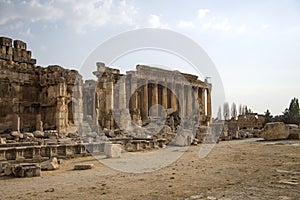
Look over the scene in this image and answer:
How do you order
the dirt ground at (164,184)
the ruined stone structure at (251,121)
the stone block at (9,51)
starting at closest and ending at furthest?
the dirt ground at (164,184) → the stone block at (9,51) → the ruined stone structure at (251,121)

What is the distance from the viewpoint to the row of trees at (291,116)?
5089 centimetres

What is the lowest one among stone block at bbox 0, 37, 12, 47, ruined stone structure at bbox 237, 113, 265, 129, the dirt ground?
the dirt ground

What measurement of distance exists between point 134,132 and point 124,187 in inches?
A: 739

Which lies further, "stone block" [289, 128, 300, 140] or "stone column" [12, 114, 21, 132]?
"stone block" [289, 128, 300, 140]

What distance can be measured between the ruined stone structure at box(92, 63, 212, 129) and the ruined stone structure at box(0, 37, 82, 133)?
4.76m

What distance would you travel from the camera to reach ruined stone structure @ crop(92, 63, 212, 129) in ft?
101

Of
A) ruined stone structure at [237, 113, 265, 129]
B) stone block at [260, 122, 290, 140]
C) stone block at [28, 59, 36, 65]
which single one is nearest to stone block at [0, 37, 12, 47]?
stone block at [28, 59, 36, 65]

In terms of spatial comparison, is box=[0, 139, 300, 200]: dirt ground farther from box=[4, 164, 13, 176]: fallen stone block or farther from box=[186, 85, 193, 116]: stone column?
box=[186, 85, 193, 116]: stone column

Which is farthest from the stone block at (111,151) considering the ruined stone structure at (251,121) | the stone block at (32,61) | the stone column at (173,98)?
the ruined stone structure at (251,121)

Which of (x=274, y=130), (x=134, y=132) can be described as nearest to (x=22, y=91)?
(x=134, y=132)

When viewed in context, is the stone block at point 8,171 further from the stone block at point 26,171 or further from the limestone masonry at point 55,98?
the limestone masonry at point 55,98

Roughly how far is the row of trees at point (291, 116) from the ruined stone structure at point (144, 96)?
41.3 ft

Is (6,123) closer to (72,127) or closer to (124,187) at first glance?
(72,127)

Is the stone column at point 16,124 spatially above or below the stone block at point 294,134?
above
